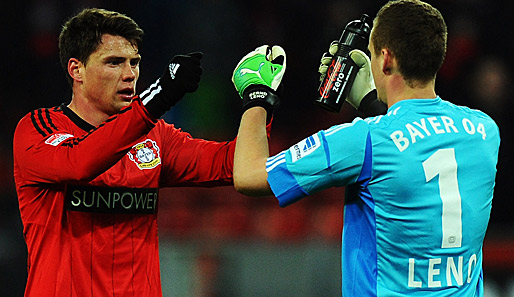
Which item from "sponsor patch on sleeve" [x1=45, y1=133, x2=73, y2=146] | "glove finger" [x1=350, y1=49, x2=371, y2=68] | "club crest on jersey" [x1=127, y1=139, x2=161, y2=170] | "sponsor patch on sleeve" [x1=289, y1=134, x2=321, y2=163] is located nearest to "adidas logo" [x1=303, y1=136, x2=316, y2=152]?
"sponsor patch on sleeve" [x1=289, y1=134, x2=321, y2=163]

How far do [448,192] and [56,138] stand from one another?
144 centimetres

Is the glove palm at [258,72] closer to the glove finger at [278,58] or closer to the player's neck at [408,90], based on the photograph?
the glove finger at [278,58]

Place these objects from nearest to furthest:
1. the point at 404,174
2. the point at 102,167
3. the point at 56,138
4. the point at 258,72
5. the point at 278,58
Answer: the point at 404,174
the point at 102,167
the point at 56,138
the point at 258,72
the point at 278,58

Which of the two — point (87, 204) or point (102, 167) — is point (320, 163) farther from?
point (87, 204)

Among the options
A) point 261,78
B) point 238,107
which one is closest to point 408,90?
point 261,78

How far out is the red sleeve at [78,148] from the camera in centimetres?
239

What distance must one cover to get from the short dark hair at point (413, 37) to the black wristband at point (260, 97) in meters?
0.48

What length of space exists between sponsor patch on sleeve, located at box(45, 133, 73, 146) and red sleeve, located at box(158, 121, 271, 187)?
1.55 ft

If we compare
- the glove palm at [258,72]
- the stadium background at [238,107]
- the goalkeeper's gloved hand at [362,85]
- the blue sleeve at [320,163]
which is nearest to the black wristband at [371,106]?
the goalkeeper's gloved hand at [362,85]

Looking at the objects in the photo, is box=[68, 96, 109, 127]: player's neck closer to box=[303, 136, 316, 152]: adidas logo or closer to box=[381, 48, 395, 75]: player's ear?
box=[303, 136, 316, 152]: adidas logo

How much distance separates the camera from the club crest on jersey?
9.04ft

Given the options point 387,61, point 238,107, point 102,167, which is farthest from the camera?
point 238,107

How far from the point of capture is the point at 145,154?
2.79 metres

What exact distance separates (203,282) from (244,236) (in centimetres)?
73
